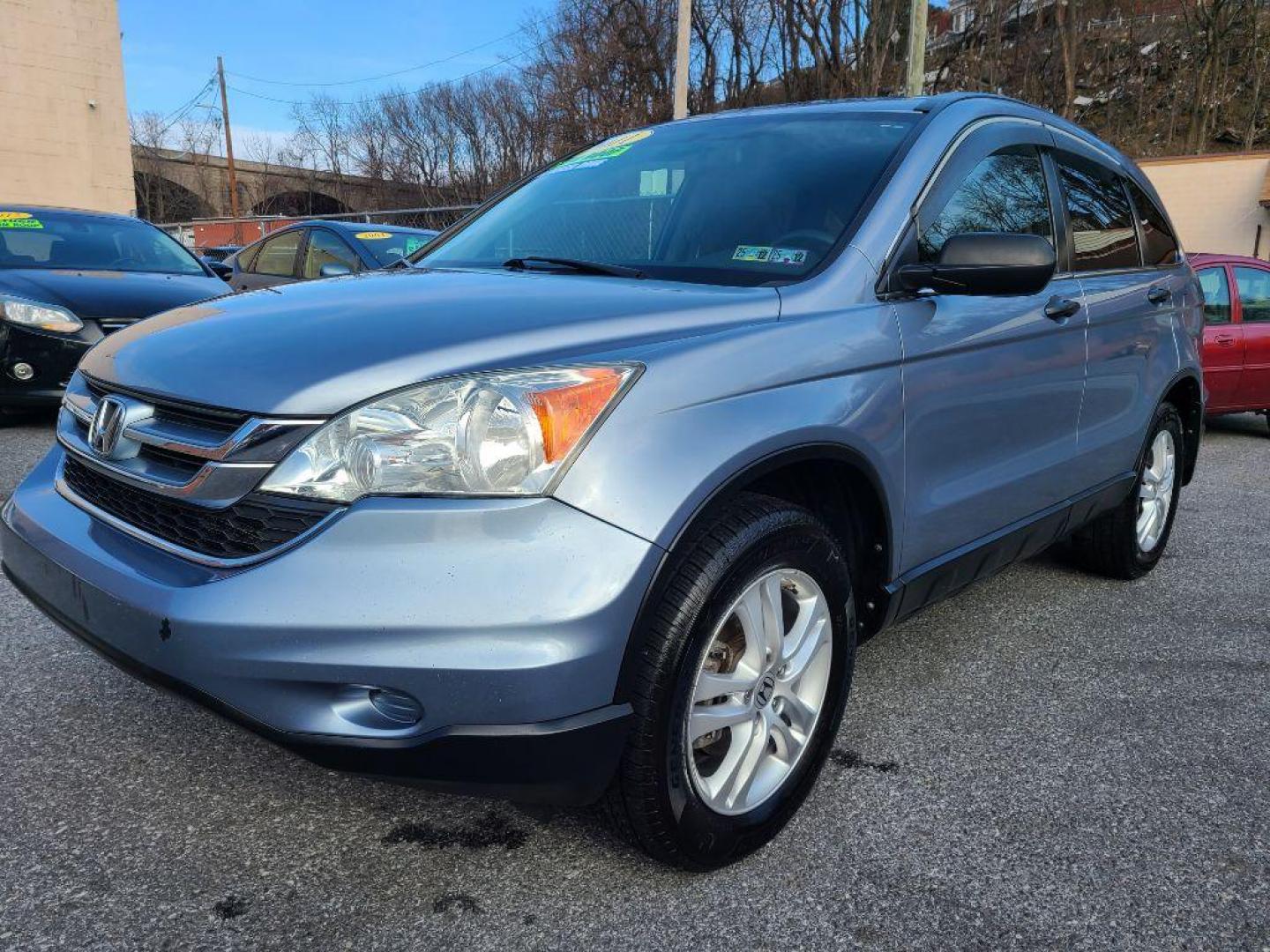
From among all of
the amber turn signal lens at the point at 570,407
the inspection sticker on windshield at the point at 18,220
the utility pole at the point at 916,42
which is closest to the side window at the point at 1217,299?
the utility pole at the point at 916,42

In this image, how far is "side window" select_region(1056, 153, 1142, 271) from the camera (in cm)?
345

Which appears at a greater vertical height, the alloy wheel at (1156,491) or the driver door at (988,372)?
the driver door at (988,372)

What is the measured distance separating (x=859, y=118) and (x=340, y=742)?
2288 millimetres

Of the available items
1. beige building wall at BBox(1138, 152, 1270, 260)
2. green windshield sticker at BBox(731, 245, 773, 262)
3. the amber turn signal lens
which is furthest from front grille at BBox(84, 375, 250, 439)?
beige building wall at BBox(1138, 152, 1270, 260)

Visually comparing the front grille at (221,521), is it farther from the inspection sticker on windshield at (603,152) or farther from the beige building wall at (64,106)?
the beige building wall at (64,106)

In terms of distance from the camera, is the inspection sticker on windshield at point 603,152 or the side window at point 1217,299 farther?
the side window at point 1217,299

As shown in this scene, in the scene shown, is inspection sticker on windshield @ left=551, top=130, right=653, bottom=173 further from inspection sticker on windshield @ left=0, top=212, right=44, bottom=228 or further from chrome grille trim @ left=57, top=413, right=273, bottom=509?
inspection sticker on windshield @ left=0, top=212, right=44, bottom=228

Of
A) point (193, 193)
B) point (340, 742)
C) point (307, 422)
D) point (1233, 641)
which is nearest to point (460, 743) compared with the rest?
point (340, 742)

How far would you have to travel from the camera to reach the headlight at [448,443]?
5.63 feet

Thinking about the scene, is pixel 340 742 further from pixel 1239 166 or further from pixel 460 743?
pixel 1239 166

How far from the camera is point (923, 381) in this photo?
8.19ft

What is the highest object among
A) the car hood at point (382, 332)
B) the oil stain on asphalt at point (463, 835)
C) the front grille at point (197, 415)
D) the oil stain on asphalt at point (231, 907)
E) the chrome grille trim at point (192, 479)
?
the car hood at point (382, 332)

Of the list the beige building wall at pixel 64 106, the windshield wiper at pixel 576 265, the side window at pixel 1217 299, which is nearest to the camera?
the windshield wiper at pixel 576 265

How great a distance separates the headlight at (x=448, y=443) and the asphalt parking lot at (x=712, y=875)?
671mm
